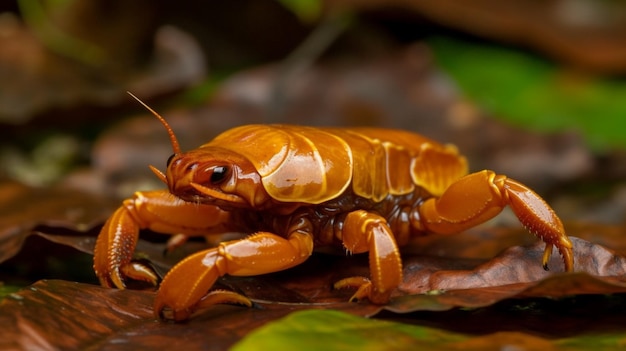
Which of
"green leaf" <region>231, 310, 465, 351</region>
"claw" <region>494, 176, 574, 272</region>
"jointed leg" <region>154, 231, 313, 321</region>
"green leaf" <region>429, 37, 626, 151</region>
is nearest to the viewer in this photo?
"green leaf" <region>231, 310, 465, 351</region>

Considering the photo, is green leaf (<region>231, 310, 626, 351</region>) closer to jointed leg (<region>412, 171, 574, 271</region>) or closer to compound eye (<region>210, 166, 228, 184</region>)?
jointed leg (<region>412, 171, 574, 271</region>)

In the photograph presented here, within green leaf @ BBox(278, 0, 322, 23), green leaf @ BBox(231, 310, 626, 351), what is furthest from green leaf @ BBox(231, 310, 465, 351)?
green leaf @ BBox(278, 0, 322, 23)

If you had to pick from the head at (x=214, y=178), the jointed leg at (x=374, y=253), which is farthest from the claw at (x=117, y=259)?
the jointed leg at (x=374, y=253)

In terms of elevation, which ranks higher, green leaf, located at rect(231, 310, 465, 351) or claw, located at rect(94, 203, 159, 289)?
green leaf, located at rect(231, 310, 465, 351)

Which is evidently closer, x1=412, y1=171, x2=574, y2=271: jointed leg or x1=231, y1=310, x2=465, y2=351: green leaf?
x1=231, y1=310, x2=465, y2=351: green leaf

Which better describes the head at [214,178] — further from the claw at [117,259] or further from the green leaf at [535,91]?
the green leaf at [535,91]

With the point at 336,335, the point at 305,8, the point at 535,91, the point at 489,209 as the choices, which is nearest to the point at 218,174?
the point at 336,335

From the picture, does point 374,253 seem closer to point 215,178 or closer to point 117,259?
point 215,178

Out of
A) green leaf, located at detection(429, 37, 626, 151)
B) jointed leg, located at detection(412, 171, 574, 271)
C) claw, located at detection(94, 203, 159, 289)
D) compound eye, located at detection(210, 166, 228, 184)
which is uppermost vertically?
green leaf, located at detection(429, 37, 626, 151)
